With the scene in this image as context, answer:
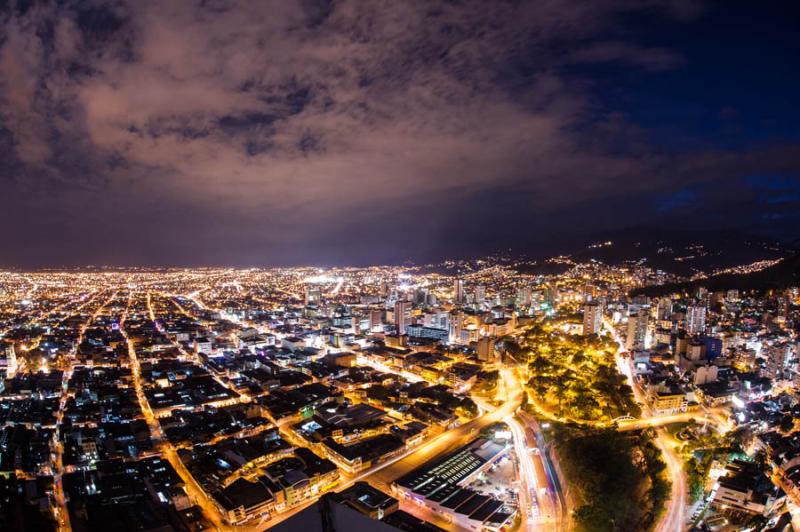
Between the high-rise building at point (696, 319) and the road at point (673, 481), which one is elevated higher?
the high-rise building at point (696, 319)

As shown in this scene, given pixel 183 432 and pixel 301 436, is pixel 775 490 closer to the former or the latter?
pixel 301 436

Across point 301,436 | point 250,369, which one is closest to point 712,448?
point 301,436

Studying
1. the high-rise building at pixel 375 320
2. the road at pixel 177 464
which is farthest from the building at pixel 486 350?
the road at pixel 177 464

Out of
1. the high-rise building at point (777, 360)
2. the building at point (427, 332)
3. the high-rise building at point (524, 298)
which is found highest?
the high-rise building at point (524, 298)

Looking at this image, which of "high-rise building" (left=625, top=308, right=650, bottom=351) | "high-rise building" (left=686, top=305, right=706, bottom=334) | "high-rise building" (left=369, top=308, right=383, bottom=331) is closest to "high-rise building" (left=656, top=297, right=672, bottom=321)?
"high-rise building" (left=686, top=305, right=706, bottom=334)

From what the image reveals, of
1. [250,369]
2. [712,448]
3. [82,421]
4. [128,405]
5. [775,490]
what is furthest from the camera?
[250,369]

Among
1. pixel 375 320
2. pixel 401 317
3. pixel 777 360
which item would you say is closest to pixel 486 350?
pixel 401 317

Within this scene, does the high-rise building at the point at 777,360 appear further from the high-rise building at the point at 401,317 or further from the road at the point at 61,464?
the road at the point at 61,464

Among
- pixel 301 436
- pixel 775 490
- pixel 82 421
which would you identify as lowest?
pixel 775 490
